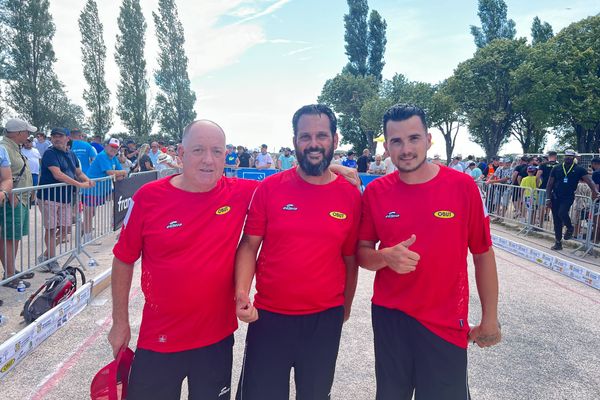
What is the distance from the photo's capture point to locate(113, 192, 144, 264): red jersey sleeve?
2.23 metres

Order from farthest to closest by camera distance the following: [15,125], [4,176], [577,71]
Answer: [577,71]
[15,125]
[4,176]

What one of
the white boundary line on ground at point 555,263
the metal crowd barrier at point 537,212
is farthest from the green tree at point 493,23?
the white boundary line on ground at point 555,263

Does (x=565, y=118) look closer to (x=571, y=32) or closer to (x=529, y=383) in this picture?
(x=571, y=32)

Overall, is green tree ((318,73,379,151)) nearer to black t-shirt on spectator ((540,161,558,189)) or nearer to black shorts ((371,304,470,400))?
black t-shirt on spectator ((540,161,558,189))

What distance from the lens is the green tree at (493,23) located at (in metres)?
44.2

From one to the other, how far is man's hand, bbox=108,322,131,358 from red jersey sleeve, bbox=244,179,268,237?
951mm

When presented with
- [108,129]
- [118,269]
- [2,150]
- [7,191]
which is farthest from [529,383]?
[108,129]

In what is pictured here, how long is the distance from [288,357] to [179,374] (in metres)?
0.63

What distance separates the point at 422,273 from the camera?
2.19 metres

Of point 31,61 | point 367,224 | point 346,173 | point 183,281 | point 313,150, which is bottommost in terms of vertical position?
point 183,281

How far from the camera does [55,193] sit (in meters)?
6.09

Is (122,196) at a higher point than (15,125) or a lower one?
lower

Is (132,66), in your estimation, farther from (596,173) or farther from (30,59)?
(596,173)

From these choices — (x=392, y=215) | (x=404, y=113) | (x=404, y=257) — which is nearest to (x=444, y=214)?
(x=392, y=215)
